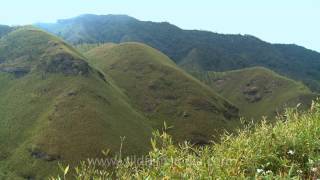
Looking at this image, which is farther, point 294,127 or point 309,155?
point 294,127

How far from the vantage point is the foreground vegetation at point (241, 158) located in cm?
790

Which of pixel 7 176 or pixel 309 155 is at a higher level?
pixel 309 155

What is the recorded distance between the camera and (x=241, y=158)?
8.72 meters

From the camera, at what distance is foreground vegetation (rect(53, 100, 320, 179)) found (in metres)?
7.90

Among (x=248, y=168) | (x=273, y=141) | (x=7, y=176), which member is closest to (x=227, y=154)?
(x=248, y=168)

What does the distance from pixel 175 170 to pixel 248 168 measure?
146cm

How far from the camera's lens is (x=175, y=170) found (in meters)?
7.87

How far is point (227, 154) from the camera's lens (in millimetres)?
8953

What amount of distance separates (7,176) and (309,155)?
652 feet

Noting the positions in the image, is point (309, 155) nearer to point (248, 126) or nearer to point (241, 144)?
point (241, 144)

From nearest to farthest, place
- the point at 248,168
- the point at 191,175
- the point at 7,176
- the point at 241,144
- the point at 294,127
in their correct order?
the point at 191,175 < the point at 248,168 < the point at 241,144 < the point at 294,127 < the point at 7,176

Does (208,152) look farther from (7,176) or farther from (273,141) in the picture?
(7,176)

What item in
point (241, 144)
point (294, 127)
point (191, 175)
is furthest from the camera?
point (294, 127)

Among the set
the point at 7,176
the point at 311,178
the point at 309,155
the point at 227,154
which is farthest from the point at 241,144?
the point at 7,176
